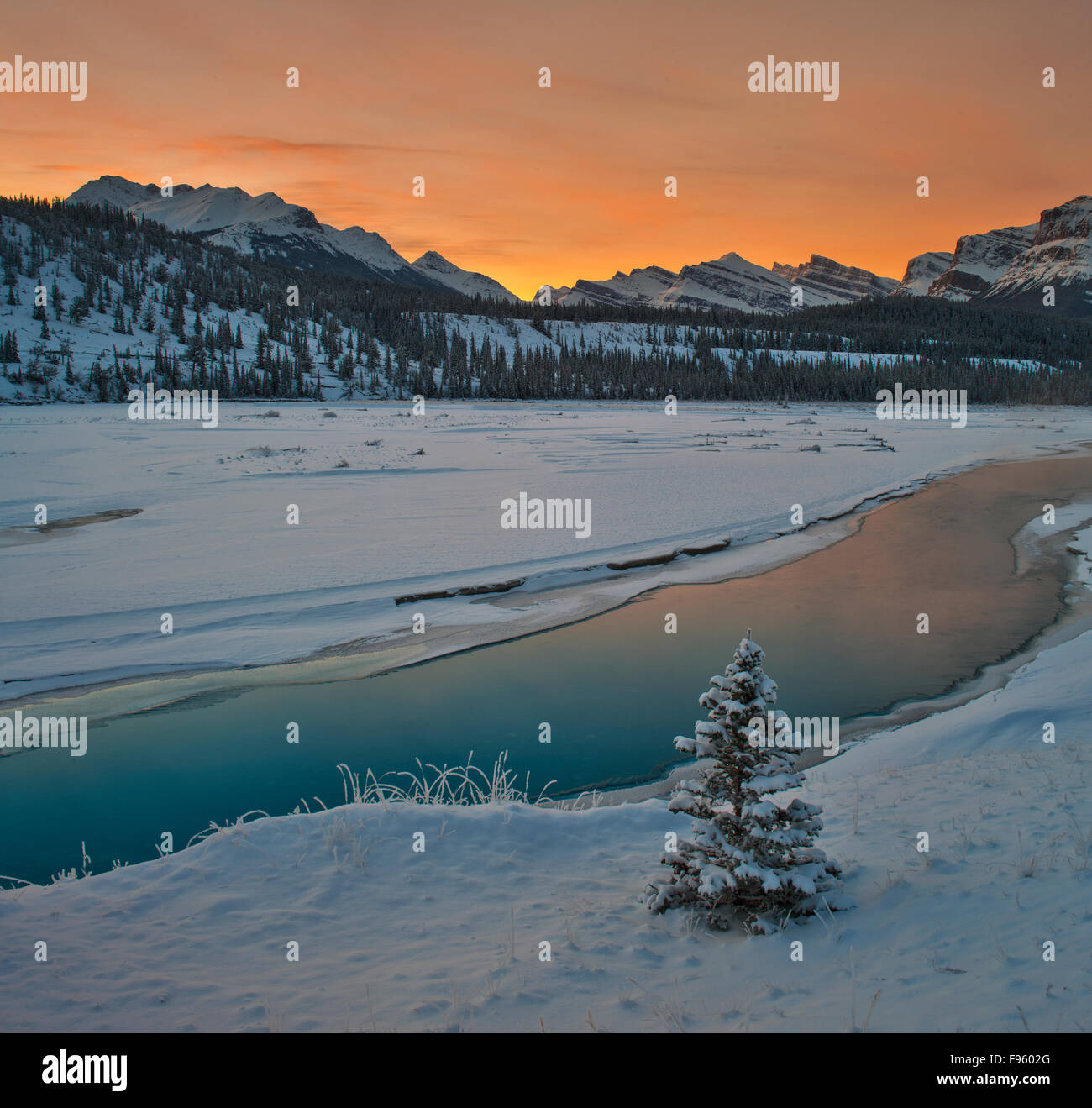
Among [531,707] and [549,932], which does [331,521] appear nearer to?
[531,707]

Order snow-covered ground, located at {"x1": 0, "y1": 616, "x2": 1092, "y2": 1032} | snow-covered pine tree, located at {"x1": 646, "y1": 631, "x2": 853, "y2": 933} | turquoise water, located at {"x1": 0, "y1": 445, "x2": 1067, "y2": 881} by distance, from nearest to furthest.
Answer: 1. snow-covered ground, located at {"x1": 0, "y1": 616, "x2": 1092, "y2": 1032}
2. snow-covered pine tree, located at {"x1": 646, "y1": 631, "x2": 853, "y2": 933}
3. turquoise water, located at {"x1": 0, "y1": 445, "x2": 1067, "y2": 881}

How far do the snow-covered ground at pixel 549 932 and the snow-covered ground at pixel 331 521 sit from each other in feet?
21.7

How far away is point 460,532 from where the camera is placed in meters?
19.4

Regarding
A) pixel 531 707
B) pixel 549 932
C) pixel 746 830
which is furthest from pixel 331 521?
pixel 746 830

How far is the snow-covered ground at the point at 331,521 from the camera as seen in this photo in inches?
510

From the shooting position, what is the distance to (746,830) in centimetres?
496

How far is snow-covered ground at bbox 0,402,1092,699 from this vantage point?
1295 centimetres

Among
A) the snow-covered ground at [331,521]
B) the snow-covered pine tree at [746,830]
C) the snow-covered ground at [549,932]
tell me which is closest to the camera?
the snow-covered ground at [549,932]

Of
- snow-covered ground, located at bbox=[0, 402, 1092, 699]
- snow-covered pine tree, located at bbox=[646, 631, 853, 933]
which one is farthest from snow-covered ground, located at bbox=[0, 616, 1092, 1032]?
snow-covered ground, located at bbox=[0, 402, 1092, 699]

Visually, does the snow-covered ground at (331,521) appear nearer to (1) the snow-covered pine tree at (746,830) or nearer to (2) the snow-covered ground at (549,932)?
(2) the snow-covered ground at (549,932)

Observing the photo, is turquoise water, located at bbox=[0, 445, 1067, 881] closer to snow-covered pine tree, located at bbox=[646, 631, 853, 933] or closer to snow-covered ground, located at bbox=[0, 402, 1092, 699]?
snow-covered ground, located at bbox=[0, 402, 1092, 699]

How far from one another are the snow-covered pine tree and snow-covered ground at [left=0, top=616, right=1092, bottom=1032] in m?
0.18

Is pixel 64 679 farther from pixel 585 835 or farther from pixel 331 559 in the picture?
pixel 585 835

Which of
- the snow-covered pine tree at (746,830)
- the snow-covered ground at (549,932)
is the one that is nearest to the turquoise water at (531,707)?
the snow-covered ground at (549,932)
